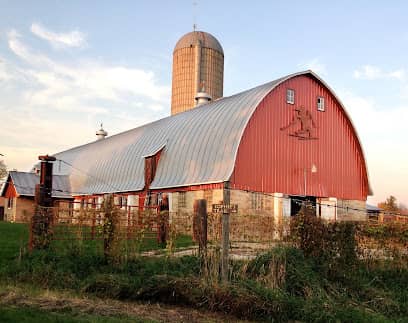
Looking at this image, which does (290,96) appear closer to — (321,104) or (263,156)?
(321,104)

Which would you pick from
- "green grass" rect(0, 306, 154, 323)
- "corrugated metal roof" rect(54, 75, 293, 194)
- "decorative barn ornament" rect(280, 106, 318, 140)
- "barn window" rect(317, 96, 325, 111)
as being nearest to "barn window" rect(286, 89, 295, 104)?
"decorative barn ornament" rect(280, 106, 318, 140)

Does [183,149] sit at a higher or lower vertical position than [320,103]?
lower

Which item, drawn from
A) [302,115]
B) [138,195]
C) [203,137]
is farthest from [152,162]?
[302,115]

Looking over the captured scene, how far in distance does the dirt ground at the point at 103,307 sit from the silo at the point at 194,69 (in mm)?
60874

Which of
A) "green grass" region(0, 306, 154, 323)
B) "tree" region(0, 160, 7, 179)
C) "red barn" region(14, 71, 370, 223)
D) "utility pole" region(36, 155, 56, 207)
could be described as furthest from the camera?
"tree" region(0, 160, 7, 179)

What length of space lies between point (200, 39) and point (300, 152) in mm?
47796

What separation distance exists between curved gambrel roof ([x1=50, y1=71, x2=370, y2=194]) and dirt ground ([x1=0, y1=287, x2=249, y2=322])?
49.6 feet

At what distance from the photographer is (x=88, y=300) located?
35.3 feet

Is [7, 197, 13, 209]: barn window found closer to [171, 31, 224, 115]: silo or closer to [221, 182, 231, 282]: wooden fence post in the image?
[171, 31, 224, 115]: silo

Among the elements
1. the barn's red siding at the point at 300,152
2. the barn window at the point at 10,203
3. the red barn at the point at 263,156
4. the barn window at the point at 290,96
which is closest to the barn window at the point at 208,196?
the red barn at the point at 263,156

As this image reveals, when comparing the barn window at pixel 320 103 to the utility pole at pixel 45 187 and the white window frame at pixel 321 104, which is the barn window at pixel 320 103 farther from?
the utility pole at pixel 45 187

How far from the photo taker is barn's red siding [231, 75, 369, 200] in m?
27.2

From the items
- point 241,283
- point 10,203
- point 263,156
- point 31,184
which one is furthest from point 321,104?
point 10,203

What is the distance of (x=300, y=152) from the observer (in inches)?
1166
